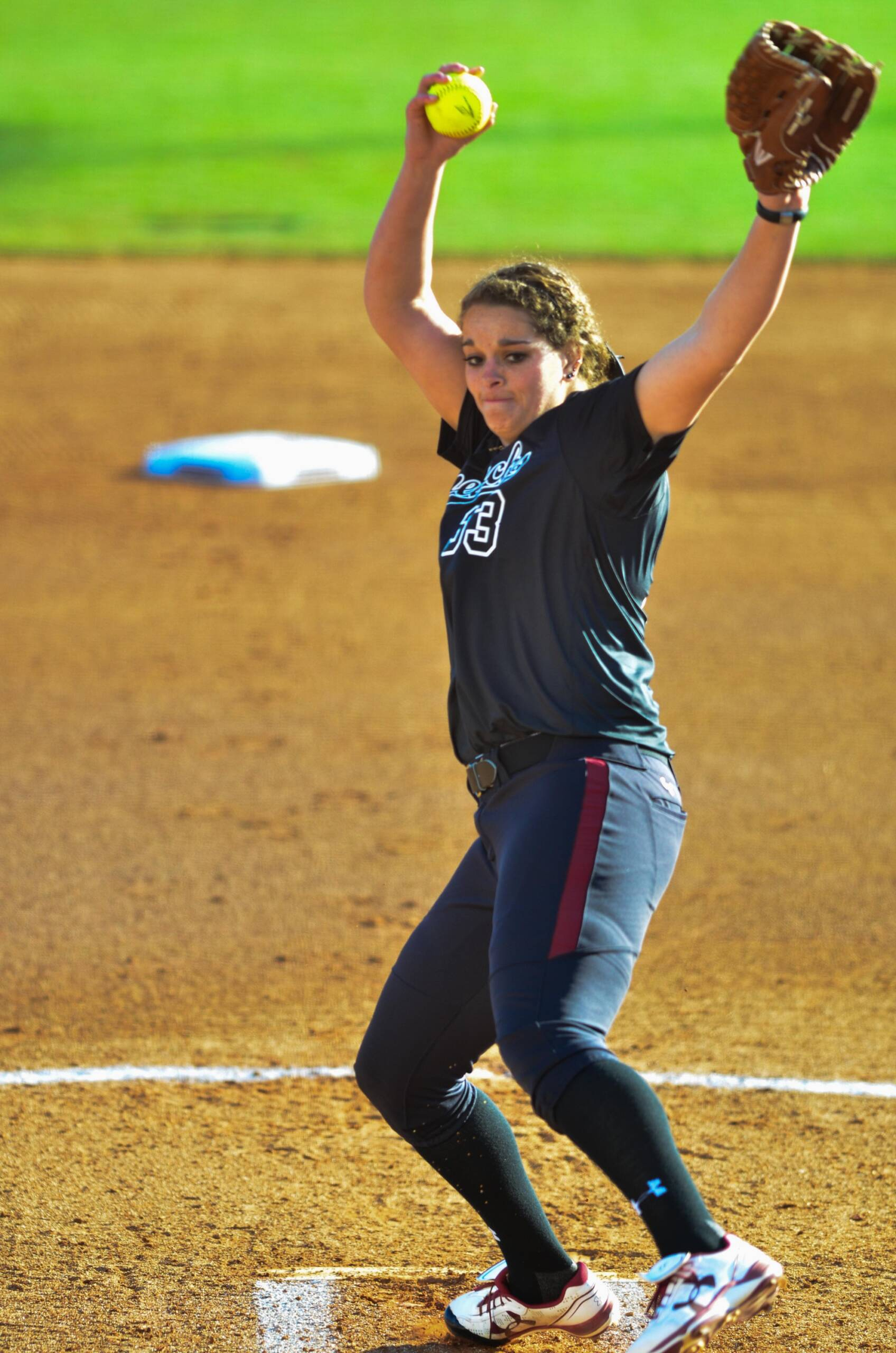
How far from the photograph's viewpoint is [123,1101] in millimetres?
3826

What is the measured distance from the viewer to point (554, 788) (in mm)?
2566

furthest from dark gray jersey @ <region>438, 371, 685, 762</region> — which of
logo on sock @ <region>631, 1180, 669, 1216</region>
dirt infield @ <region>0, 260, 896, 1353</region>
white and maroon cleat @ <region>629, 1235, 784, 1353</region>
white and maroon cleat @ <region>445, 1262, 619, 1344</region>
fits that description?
dirt infield @ <region>0, 260, 896, 1353</region>

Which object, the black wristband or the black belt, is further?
the black belt

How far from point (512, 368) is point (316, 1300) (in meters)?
1.75

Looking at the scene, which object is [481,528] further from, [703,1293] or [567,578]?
[703,1293]

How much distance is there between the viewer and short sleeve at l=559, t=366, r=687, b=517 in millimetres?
2520

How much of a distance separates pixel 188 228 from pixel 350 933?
13.8 metres

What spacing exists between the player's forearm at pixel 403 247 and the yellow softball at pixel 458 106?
0.26 feet

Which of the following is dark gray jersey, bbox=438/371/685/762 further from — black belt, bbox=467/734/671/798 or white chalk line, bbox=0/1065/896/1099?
white chalk line, bbox=0/1065/896/1099

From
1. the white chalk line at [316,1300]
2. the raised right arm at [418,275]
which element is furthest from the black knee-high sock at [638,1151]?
the raised right arm at [418,275]

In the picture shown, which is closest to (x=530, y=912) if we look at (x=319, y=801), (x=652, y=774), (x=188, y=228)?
(x=652, y=774)

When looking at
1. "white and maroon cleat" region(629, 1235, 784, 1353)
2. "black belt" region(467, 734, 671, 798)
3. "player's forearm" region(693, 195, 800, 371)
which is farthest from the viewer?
"black belt" region(467, 734, 671, 798)

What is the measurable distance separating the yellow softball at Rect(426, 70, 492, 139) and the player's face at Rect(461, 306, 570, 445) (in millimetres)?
498

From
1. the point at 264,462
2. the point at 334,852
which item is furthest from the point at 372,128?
the point at 334,852
